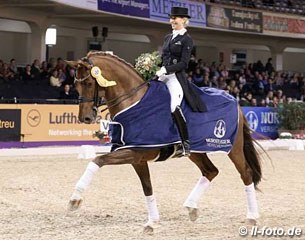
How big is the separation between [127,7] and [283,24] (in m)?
11.1

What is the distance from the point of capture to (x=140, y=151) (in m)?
7.14

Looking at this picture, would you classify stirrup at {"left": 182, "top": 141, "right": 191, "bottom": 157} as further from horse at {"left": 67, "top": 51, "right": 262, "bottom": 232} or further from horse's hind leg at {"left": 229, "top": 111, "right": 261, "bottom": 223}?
horse's hind leg at {"left": 229, "top": 111, "right": 261, "bottom": 223}

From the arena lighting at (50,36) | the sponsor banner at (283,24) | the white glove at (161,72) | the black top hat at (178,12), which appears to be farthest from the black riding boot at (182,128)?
the sponsor banner at (283,24)

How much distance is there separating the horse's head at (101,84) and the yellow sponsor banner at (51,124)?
978cm

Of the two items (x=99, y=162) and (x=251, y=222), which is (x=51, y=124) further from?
(x=99, y=162)

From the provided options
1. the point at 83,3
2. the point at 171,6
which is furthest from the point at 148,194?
the point at 171,6

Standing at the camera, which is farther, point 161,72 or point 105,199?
point 105,199

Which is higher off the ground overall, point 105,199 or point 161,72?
point 161,72

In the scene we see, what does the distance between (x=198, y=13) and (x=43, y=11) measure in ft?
21.7

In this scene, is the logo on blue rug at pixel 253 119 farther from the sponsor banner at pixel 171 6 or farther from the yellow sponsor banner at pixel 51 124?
the yellow sponsor banner at pixel 51 124

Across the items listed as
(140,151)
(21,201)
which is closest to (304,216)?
(140,151)

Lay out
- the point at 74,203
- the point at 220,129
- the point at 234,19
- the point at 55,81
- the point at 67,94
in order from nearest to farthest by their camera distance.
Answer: the point at 74,203 → the point at 220,129 → the point at 67,94 → the point at 55,81 → the point at 234,19

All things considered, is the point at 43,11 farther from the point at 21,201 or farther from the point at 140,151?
the point at 140,151

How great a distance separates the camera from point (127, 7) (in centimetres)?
2470
